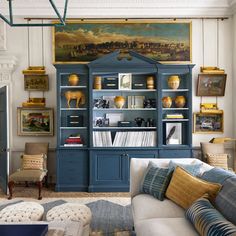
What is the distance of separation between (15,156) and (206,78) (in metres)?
4.08

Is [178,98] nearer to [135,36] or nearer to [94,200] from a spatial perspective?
[135,36]

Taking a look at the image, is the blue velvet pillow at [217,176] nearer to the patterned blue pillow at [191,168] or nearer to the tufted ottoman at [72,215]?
the patterned blue pillow at [191,168]

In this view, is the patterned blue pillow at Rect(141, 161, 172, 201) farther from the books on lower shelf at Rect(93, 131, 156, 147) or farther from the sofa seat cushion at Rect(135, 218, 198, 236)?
the books on lower shelf at Rect(93, 131, 156, 147)

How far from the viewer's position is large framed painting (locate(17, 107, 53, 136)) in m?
6.00

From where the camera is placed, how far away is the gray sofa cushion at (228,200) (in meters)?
2.25

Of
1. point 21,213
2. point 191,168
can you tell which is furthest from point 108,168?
point 21,213

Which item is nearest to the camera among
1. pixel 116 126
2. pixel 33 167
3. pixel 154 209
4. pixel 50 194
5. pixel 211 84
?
pixel 154 209

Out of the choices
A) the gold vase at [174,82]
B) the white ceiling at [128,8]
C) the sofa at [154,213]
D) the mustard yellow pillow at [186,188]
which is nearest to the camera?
the sofa at [154,213]

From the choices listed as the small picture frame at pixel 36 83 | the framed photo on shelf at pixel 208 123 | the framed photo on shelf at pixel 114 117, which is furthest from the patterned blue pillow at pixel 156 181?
the small picture frame at pixel 36 83

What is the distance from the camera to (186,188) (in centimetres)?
292

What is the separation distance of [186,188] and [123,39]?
12.6 feet

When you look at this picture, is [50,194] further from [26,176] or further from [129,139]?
[129,139]

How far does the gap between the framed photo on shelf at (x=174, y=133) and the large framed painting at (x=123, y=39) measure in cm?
130

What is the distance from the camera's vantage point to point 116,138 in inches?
223
